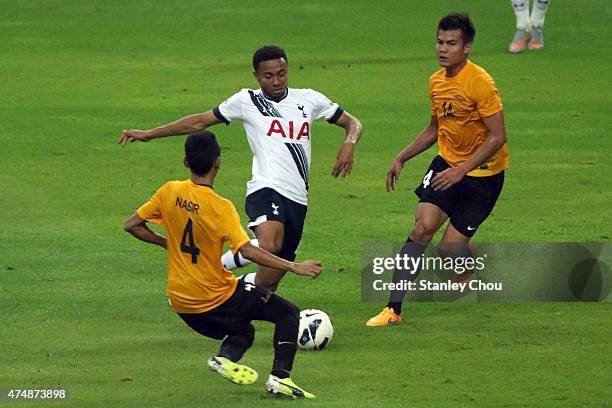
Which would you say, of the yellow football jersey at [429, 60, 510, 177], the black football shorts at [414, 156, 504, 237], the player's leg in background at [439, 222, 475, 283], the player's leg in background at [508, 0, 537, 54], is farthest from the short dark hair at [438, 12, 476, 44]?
the player's leg in background at [508, 0, 537, 54]

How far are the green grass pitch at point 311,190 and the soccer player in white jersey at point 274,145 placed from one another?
103 centimetres

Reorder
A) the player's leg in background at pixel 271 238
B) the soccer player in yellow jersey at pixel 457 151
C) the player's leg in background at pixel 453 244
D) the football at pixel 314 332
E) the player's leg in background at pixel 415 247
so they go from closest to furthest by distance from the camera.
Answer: the football at pixel 314 332, the player's leg in background at pixel 271 238, the soccer player in yellow jersey at pixel 457 151, the player's leg in background at pixel 415 247, the player's leg in background at pixel 453 244

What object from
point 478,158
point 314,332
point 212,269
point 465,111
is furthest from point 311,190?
point 212,269

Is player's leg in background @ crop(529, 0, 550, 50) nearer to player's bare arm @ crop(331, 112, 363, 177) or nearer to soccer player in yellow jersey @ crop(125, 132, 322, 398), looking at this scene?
player's bare arm @ crop(331, 112, 363, 177)

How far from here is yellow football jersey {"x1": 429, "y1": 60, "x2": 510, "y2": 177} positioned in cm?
1364

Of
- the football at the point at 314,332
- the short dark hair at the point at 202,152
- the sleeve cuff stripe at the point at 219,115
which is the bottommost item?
the football at the point at 314,332

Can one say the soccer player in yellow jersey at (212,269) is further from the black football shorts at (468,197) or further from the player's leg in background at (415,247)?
the black football shorts at (468,197)

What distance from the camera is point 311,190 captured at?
19750 millimetres

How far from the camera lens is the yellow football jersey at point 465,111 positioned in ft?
44.8

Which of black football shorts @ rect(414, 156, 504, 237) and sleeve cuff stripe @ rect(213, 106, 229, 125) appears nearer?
sleeve cuff stripe @ rect(213, 106, 229, 125)

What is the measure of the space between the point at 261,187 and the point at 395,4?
863 inches

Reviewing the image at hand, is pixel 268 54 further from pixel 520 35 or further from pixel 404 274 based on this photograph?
pixel 520 35

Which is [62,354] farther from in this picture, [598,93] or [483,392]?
[598,93]

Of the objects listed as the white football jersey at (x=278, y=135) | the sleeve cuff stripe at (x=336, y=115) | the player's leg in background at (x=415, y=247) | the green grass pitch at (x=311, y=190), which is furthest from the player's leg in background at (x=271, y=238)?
the sleeve cuff stripe at (x=336, y=115)
